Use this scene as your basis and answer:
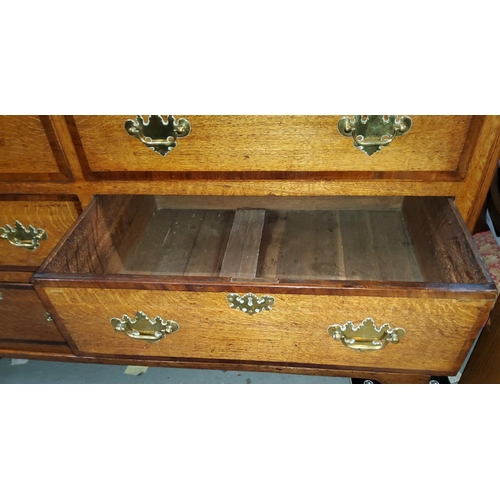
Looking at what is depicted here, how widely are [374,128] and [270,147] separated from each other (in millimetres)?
176

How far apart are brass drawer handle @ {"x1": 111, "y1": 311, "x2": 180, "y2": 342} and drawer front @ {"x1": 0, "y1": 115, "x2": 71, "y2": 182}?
0.32 meters

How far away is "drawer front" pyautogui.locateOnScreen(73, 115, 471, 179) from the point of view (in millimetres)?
651

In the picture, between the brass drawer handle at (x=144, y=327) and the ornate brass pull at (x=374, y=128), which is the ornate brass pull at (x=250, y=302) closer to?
the brass drawer handle at (x=144, y=327)

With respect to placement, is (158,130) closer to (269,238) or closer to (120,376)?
(269,238)

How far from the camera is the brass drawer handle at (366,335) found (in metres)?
0.63

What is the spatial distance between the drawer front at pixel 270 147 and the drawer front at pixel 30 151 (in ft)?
0.19

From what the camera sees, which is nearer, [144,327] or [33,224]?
[144,327]

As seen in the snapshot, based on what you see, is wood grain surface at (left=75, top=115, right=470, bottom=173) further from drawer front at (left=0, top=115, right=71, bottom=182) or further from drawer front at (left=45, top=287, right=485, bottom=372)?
drawer front at (left=45, top=287, right=485, bottom=372)

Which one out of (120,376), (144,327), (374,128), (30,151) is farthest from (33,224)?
(374,128)

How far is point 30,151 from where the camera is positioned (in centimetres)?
74

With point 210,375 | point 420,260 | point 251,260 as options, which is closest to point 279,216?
point 251,260

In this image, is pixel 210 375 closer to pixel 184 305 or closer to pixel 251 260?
pixel 251 260

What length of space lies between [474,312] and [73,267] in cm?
69

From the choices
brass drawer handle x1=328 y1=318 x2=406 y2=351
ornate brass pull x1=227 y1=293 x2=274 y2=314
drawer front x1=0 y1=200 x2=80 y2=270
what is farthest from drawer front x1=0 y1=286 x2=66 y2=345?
brass drawer handle x1=328 y1=318 x2=406 y2=351
